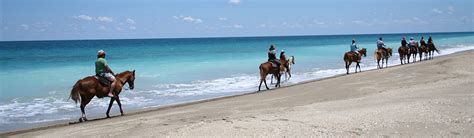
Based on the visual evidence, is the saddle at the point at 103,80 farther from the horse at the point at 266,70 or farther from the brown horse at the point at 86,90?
the horse at the point at 266,70

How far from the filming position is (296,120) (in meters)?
8.75

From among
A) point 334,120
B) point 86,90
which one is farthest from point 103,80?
point 334,120

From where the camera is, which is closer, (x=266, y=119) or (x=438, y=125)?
(x=438, y=125)

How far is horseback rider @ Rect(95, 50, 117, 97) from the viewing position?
1207 centimetres

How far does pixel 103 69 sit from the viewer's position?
12.2 metres

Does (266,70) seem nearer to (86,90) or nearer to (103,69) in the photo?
(103,69)

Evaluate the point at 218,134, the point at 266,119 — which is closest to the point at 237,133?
the point at 218,134

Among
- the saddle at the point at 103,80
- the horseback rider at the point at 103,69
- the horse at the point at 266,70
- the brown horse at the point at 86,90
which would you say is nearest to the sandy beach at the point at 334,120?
the brown horse at the point at 86,90

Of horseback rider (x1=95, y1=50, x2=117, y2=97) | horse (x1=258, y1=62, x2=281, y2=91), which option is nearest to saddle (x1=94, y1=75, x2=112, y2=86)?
horseback rider (x1=95, y1=50, x2=117, y2=97)

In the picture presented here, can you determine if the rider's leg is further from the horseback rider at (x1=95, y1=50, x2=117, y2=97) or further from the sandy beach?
the sandy beach

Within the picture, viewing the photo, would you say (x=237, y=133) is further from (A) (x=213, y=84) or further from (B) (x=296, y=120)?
(A) (x=213, y=84)

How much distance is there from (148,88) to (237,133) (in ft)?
39.4

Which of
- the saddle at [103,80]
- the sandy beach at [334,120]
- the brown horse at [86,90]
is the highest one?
the saddle at [103,80]

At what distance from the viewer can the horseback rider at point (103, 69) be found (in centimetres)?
1207
